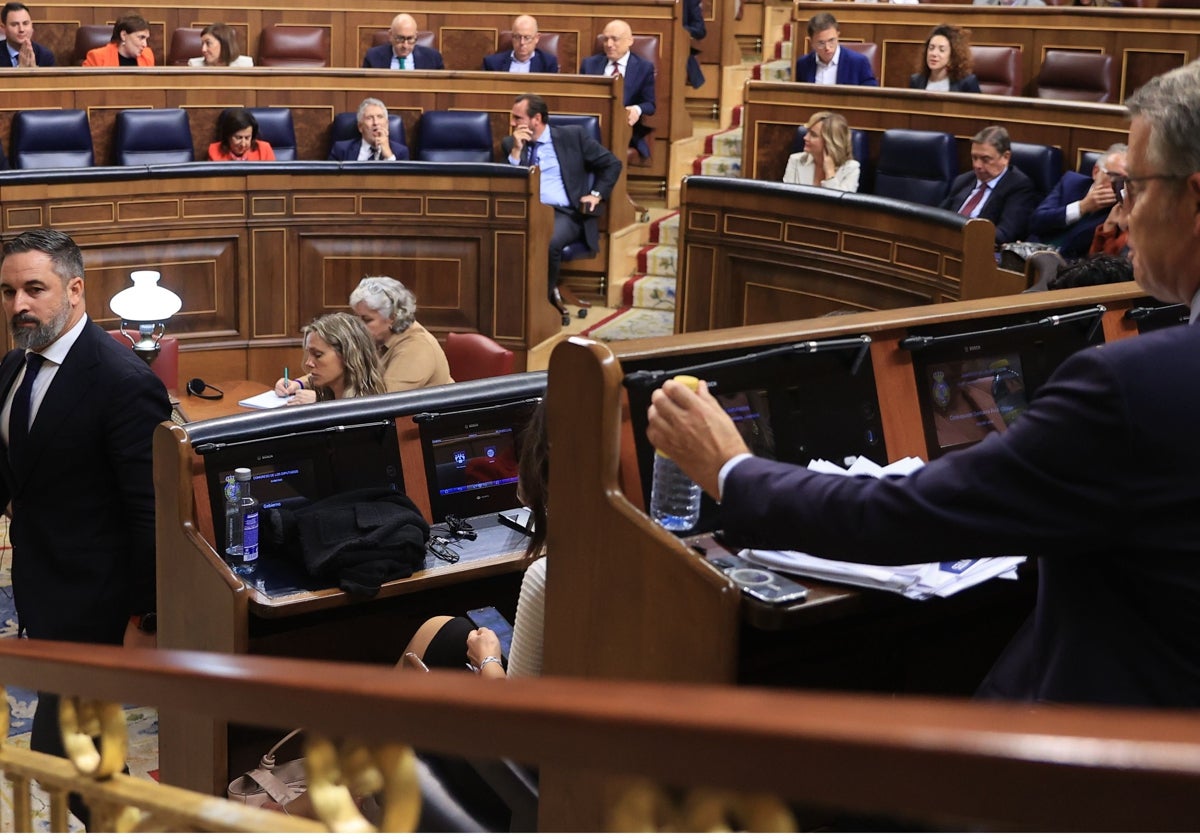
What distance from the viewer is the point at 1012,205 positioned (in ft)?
19.2

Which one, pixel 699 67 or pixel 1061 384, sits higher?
pixel 699 67

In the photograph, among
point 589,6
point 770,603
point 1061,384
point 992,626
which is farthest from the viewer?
point 589,6

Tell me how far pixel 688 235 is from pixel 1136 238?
5055mm

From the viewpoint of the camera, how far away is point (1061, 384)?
4.24 feet

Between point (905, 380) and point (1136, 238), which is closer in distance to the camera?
point (1136, 238)

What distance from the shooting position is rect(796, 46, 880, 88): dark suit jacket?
7.86 m

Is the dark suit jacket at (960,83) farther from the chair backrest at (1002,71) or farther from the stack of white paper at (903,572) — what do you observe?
the stack of white paper at (903,572)

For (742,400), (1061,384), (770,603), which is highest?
(1061,384)

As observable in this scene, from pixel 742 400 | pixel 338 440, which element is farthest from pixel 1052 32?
pixel 742 400

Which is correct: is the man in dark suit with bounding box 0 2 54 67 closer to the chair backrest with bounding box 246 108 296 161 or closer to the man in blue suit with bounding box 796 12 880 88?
the chair backrest with bounding box 246 108 296 161

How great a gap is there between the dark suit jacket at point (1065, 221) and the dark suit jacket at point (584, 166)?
253 cm

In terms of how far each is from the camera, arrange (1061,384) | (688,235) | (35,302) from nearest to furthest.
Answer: (1061,384) < (35,302) < (688,235)

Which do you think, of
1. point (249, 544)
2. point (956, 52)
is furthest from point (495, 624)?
point (956, 52)

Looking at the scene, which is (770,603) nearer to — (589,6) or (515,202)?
(515,202)
